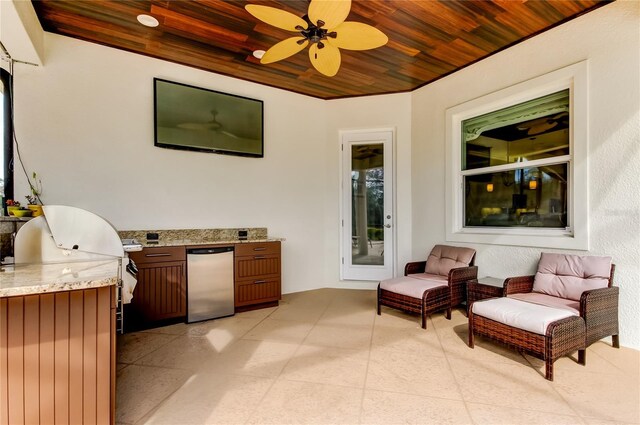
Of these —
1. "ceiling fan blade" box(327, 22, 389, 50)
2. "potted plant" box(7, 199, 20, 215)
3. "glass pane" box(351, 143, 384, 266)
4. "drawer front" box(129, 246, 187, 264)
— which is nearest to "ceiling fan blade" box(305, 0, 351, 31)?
"ceiling fan blade" box(327, 22, 389, 50)

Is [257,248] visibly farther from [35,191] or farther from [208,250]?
[35,191]

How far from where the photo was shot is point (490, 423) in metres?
1.71

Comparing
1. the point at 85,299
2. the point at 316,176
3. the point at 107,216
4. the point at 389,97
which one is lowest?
the point at 85,299

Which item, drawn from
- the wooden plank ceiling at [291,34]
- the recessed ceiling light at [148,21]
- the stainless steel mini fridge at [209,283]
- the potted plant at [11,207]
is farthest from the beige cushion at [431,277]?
the potted plant at [11,207]

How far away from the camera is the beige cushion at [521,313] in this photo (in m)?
2.21

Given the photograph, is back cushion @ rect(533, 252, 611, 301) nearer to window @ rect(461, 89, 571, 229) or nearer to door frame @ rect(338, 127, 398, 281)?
window @ rect(461, 89, 571, 229)

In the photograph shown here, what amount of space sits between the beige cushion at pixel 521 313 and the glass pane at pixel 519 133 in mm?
1638

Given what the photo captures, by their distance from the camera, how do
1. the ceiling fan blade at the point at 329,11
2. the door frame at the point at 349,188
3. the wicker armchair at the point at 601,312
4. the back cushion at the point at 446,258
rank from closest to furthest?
the ceiling fan blade at the point at 329,11
the wicker armchair at the point at 601,312
the back cushion at the point at 446,258
the door frame at the point at 349,188

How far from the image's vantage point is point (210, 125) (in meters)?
3.98

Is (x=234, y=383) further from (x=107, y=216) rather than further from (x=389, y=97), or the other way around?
(x=389, y=97)

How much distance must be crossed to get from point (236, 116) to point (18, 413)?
3595mm

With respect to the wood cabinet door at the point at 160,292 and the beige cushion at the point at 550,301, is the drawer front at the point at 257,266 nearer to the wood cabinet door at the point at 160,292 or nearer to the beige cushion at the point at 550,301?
the wood cabinet door at the point at 160,292

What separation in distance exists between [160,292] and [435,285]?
2.93 meters

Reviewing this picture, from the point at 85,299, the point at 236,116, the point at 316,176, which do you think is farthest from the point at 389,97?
the point at 85,299
